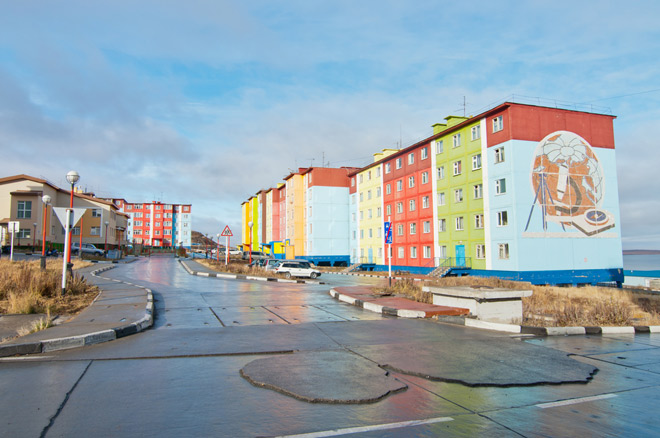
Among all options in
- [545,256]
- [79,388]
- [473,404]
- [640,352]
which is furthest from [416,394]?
[545,256]

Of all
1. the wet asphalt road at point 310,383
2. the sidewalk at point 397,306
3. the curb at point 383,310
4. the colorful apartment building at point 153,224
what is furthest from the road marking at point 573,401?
the colorful apartment building at point 153,224

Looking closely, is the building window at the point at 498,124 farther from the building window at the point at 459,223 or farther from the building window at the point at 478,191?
the building window at the point at 459,223

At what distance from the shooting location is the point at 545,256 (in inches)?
1378

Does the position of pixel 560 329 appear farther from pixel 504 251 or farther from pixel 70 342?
pixel 504 251

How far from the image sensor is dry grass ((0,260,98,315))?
11.3 m

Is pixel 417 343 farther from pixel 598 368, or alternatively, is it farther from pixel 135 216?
pixel 135 216

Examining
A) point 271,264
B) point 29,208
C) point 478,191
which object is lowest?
point 271,264

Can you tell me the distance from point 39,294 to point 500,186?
3247cm

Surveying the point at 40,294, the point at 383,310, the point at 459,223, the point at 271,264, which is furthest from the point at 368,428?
the point at 459,223

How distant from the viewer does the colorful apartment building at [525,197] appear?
34875mm

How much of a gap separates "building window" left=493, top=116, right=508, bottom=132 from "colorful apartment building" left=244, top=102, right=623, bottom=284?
0.27 ft

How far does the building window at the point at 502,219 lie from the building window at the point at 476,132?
732 cm

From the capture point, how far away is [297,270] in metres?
31.2

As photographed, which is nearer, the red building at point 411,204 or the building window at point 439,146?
the building window at point 439,146
